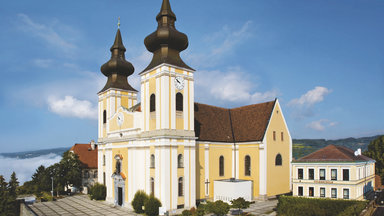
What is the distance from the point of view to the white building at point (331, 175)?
29734mm

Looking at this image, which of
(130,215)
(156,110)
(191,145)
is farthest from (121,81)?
(130,215)

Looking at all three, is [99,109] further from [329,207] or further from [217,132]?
[329,207]

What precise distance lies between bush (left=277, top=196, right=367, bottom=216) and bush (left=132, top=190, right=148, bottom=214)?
1304 cm

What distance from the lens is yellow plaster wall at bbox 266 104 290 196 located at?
119 ft

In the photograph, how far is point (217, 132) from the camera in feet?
122

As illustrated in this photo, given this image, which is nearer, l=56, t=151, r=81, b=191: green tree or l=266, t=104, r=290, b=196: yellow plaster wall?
l=266, t=104, r=290, b=196: yellow plaster wall

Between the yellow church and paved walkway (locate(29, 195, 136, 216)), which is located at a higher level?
the yellow church

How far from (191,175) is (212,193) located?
19.9 ft

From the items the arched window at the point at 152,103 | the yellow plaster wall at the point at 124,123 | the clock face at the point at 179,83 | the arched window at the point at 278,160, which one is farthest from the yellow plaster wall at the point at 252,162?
the yellow plaster wall at the point at 124,123

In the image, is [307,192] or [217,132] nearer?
[307,192]

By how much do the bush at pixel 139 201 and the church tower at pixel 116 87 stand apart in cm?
1155

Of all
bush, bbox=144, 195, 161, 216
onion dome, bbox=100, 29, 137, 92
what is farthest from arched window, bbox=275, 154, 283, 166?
onion dome, bbox=100, 29, 137, 92

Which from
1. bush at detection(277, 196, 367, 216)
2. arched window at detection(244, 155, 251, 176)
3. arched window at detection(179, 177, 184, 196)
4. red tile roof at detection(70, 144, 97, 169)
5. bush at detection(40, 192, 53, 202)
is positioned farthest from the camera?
red tile roof at detection(70, 144, 97, 169)

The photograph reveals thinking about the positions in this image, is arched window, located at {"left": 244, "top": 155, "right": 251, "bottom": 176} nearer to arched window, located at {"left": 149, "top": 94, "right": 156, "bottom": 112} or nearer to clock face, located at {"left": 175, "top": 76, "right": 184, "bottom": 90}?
clock face, located at {"left": 175, "top": 76, "right": 184, "bottom": 90}
